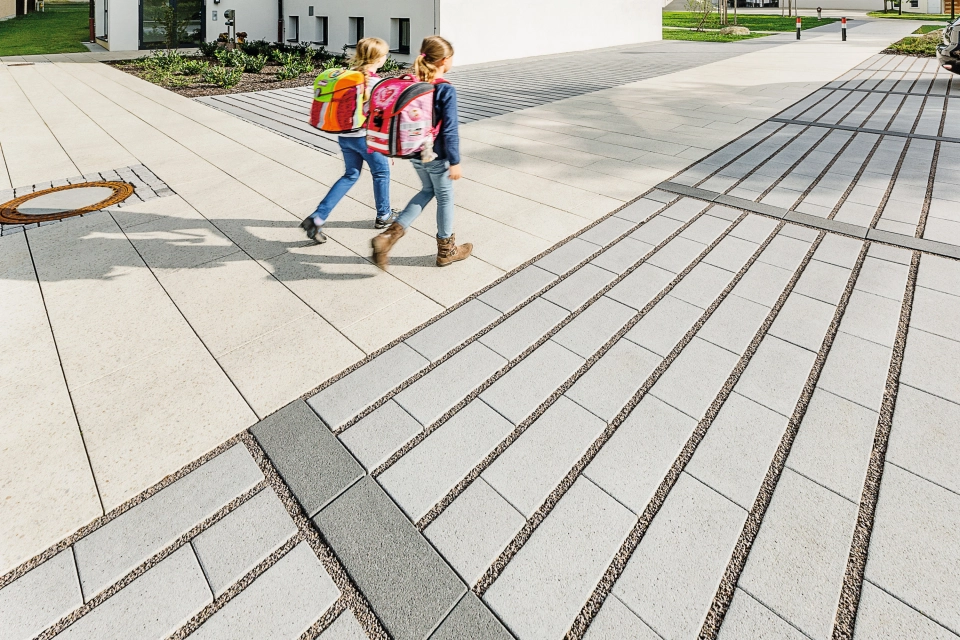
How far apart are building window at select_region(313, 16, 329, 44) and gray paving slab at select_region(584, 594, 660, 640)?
23.8 meters

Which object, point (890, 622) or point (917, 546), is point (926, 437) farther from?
point (890, 622)

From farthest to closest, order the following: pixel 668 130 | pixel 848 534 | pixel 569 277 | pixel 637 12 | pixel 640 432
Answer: pixel 637 12 < pixel 668 130 < pixel 569 277 < pixel 640 432 < pixel 848 534

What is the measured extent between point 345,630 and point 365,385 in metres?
1.33

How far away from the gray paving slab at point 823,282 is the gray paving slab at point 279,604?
11.7 feet

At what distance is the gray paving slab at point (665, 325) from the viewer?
317cm

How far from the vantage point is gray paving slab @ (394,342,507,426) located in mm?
2678

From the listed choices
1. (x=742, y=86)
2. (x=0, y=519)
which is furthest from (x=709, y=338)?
(x=742, y=86)

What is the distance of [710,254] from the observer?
4.24 meters

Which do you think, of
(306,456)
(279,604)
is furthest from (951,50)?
(279,604)

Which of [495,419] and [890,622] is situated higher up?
[495,419]

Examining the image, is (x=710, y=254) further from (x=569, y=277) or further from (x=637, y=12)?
(x=637, y=12)

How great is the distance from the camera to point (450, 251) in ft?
13.4

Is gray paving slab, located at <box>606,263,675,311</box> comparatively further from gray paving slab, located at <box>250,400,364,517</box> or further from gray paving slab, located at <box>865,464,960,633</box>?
gray paving slab, located at <box>250,400,364,517</box>

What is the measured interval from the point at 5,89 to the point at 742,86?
17999 mm
